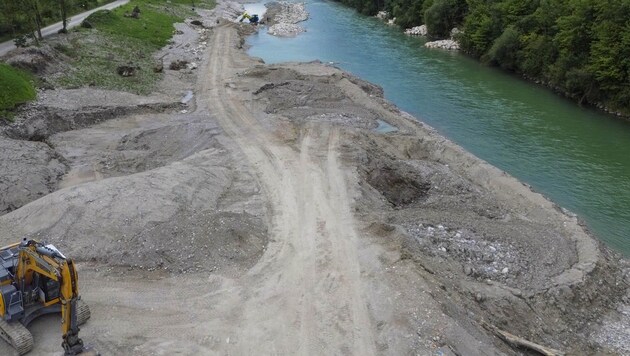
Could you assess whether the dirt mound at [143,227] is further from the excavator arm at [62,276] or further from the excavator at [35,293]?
the excavator arm at [62,276]

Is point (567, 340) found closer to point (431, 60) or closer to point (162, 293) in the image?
point (162, 293)

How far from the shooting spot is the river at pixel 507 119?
32594mm

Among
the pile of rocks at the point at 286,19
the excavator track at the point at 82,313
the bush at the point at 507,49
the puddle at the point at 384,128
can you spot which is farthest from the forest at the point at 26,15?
the bush at the point at 507,49

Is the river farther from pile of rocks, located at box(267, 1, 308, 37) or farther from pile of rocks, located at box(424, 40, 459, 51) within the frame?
pile of rocks, located at box(267, 1, 308, 37)

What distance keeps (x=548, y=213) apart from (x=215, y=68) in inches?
1392

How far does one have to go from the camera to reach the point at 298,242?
21.2 metres

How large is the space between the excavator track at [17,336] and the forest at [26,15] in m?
37.4

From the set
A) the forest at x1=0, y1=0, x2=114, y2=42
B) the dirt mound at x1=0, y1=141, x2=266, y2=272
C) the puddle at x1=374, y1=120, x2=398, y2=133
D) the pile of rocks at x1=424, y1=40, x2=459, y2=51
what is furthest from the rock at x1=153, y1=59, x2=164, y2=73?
the pile of rocks at x1=424, y1=40, x2=459, y2=51

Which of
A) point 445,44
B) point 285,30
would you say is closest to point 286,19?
point 285,30

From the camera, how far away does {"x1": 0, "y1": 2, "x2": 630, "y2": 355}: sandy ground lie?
1644cm

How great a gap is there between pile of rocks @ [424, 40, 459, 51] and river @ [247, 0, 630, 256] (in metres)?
1.41

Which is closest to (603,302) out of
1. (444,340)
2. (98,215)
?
(444,340)

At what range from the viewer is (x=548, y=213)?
2733 centimetres

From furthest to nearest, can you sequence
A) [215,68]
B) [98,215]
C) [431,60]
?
1. [431,60]
2. [215,68]
3. [98,215]
